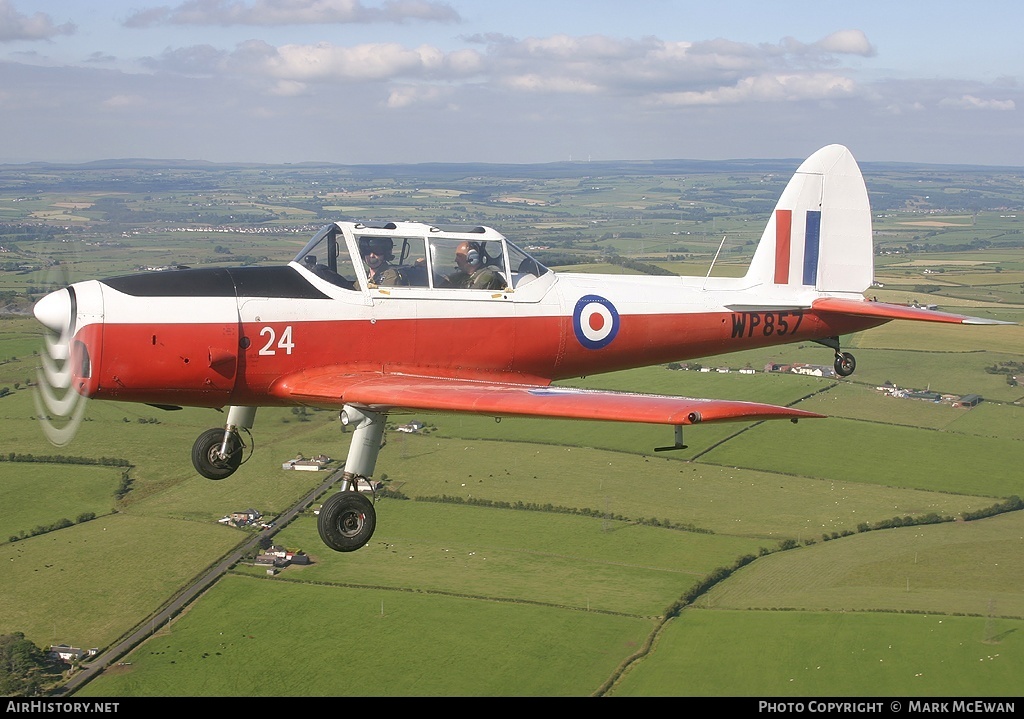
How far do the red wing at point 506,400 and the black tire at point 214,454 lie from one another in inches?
70.2

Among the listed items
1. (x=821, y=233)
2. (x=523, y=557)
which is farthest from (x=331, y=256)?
(x=523, y=557)

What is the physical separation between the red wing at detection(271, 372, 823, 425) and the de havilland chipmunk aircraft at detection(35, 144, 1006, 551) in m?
0.02

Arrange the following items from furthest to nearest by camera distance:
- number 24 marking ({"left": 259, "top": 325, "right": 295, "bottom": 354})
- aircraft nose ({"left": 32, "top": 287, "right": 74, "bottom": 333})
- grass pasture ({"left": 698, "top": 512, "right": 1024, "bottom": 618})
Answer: grass pasture ({"left": 698, "top": 512, "right": 1024, "bottom": 618}) < number 24 marking ({"left": 259, "top": 325, "right": 295, "bottom": 354}) < aircraft nose ({"left": 32, "top": 287, "right": 74, "bottom": 333})

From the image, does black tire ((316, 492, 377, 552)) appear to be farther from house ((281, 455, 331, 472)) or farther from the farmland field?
house ((281, 455, 331, 472))

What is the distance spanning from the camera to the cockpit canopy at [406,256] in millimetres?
12875

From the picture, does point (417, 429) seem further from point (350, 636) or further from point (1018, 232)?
point (1018, 232)

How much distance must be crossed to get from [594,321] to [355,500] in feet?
14.7

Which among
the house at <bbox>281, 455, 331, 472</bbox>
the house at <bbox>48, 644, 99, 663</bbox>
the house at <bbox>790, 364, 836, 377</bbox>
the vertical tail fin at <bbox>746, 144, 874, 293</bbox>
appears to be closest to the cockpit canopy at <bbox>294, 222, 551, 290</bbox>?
the vertical tail fin at <bbox>746, 144, 874, 293</bbox>

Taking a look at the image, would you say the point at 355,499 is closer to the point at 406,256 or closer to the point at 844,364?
the point at 406,256

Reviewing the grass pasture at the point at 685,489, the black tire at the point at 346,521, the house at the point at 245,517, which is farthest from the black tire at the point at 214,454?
the grass pasture at the point at 685,489

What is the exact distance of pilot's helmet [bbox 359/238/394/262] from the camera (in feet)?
42.5

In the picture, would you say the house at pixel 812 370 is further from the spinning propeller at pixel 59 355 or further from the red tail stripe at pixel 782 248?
the spinning propeller at pixel 59 355

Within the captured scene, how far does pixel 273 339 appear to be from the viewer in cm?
1224
